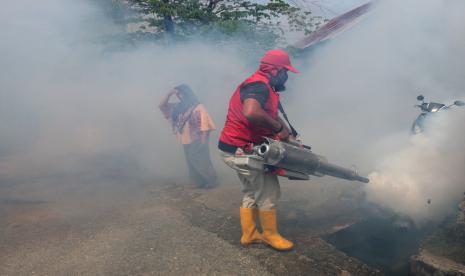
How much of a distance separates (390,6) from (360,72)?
1360mm

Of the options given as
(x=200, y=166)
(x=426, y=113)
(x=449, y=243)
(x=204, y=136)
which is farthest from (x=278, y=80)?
(x=426, y=113)

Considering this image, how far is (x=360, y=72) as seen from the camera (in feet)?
25.8

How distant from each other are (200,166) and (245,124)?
2.45 metres

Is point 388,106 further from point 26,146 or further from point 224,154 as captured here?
point 26,146

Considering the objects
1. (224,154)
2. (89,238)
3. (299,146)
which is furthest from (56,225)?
(299,146)

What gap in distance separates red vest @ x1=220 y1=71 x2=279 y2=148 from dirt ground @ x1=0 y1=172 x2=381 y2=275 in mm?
980

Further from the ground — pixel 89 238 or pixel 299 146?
pixel 299 146

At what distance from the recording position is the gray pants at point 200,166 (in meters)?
5.66

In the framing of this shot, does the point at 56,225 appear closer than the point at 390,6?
Yes

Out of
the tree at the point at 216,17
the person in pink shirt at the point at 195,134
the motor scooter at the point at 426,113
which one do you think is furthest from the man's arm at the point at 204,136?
the tree at the point at 216,17

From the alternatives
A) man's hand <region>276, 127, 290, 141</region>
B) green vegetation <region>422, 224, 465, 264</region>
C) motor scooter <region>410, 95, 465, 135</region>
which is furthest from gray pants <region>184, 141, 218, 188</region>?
green vegetation <region>422, 224, 465, 264</region>

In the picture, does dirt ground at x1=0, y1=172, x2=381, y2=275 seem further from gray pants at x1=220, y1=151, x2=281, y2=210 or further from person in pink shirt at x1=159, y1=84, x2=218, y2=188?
gray pants at x1=220, y1=151, x2=281, y2=210

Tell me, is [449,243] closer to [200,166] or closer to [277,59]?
[277,59]

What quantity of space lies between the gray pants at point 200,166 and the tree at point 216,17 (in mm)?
4100
